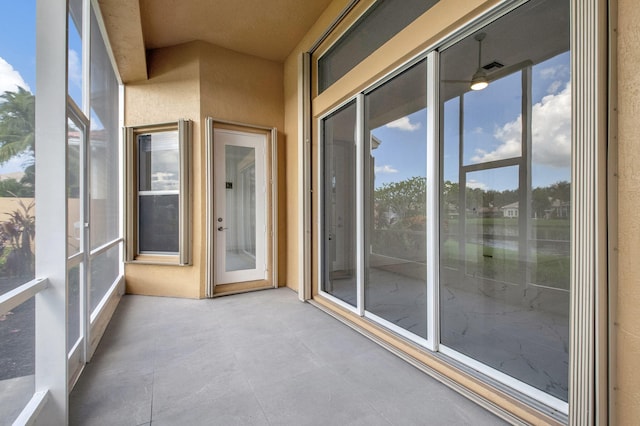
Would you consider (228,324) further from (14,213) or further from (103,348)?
(14,213)

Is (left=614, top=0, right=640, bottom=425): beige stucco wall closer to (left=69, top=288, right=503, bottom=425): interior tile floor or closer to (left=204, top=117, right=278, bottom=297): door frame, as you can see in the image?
(left=69, top=288, right=503, bottom=425): interior tile floor

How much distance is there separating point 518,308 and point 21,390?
11.0 feet

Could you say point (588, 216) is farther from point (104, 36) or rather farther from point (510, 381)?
point (104, 36)

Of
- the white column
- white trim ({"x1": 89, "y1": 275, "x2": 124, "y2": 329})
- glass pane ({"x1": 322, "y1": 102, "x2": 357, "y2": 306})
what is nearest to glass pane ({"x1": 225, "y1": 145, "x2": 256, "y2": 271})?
glass pane ({"x1": 322, "y1": 102, "x2": 357, "y2": 306})

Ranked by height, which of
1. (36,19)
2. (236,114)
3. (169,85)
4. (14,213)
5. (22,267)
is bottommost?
(22,267)

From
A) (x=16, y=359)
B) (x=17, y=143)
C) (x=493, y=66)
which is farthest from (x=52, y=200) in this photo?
(x=493, y=66)

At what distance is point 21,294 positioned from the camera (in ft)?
5.00

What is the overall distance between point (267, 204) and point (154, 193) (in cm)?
168

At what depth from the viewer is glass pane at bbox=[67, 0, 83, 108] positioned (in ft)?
8.25

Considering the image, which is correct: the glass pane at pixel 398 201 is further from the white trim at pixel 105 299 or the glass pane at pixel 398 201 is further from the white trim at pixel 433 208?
the white trim at pixel 105 299

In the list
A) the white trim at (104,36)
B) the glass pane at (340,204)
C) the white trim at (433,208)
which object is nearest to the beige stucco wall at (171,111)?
the white trim at (104,36)

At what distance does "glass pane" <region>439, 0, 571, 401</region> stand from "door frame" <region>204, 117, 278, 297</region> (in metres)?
2.98

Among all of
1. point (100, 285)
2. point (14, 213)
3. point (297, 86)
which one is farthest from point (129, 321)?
point (297, 86)

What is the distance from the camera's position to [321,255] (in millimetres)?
4262
